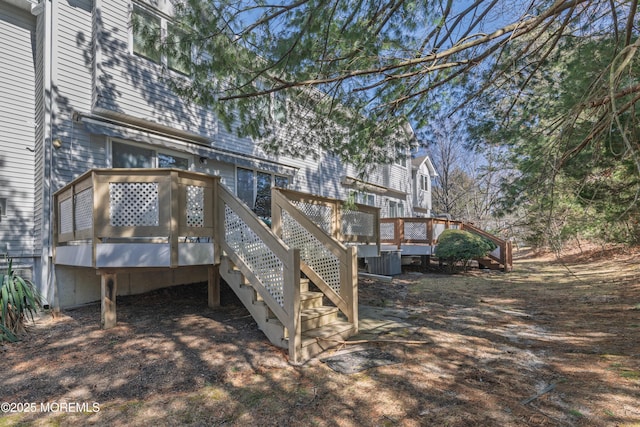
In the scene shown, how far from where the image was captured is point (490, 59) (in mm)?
6059

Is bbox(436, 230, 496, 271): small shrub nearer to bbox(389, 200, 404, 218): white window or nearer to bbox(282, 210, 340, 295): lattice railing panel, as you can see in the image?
bbox(389, 200, 404, 218): white window

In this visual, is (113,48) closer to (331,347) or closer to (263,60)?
(263,60)

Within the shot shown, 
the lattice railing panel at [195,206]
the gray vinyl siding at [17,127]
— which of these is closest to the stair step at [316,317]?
the lattice railing panel at [195,206]

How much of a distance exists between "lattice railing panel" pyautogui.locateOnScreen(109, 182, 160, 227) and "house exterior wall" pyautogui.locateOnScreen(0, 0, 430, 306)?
2.49 metres

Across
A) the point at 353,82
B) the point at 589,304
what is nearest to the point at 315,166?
the point at 353,82

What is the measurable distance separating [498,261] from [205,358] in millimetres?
13722

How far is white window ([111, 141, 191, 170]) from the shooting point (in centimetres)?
695

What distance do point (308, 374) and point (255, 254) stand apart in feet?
5.40

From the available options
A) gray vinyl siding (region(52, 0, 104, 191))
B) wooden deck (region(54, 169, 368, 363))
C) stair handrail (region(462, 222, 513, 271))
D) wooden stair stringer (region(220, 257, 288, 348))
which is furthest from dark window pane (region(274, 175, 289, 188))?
stair handrail (region(462, 222, 513, 271))

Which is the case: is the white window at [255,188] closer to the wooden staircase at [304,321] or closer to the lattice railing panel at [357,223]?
the lattice railing panel at [357,223]

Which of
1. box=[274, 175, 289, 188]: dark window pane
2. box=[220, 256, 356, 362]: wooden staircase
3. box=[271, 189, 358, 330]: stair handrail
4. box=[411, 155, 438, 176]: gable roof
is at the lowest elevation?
box=[220, 256, 356, 362]: wooden staircase

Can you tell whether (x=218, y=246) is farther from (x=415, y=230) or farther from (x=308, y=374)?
(x=415, y=230)

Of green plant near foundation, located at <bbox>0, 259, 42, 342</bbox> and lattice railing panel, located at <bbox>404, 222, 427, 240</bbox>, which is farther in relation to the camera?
lattice railing panel, located at <bbox>404, 222, 427, 240</bbox>

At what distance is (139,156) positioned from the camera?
7207mm
